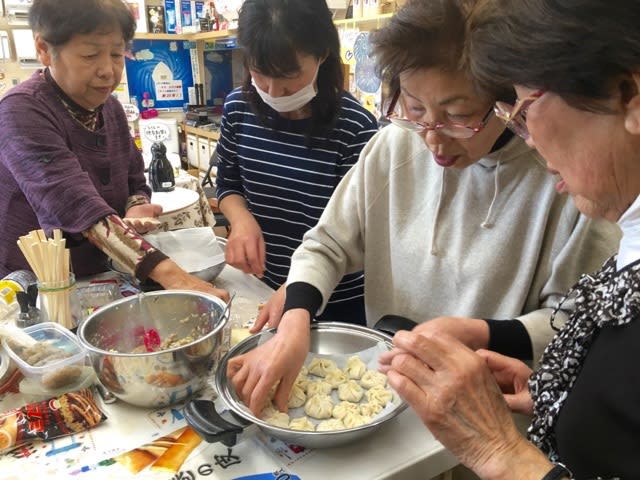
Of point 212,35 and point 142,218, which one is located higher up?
point 212,35

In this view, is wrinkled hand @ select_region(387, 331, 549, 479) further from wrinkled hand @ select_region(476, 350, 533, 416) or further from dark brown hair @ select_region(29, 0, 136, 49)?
dark brown hair @ select_region(29, 0, 136, 49)

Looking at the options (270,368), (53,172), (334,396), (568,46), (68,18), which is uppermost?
(68,18)

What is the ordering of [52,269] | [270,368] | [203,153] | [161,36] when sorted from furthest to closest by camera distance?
[203,153]
[161,36]
[52,269]
[270,368]

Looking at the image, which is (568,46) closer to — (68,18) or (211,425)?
(211,425)

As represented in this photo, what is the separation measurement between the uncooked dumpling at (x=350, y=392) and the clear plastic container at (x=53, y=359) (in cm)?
48

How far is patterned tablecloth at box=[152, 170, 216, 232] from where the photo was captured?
2.36 m

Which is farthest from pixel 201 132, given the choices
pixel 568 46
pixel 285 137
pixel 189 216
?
pixel 568 46

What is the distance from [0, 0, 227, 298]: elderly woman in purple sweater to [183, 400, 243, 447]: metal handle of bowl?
16.4 inches

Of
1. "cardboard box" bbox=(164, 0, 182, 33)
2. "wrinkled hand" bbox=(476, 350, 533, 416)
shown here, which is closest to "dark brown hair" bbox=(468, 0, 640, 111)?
"wrinkled hand" bbox=(476, 350, 533, 416)

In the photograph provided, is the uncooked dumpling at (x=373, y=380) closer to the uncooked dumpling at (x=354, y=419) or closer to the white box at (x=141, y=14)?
the uncooked dumpling at (x=354, y=419)

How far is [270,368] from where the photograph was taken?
877 mm

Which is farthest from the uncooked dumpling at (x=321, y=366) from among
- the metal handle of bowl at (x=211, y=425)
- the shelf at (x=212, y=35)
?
the shelf at (x=212, y=35)

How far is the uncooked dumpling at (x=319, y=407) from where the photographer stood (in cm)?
90

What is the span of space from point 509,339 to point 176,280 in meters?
0.76
